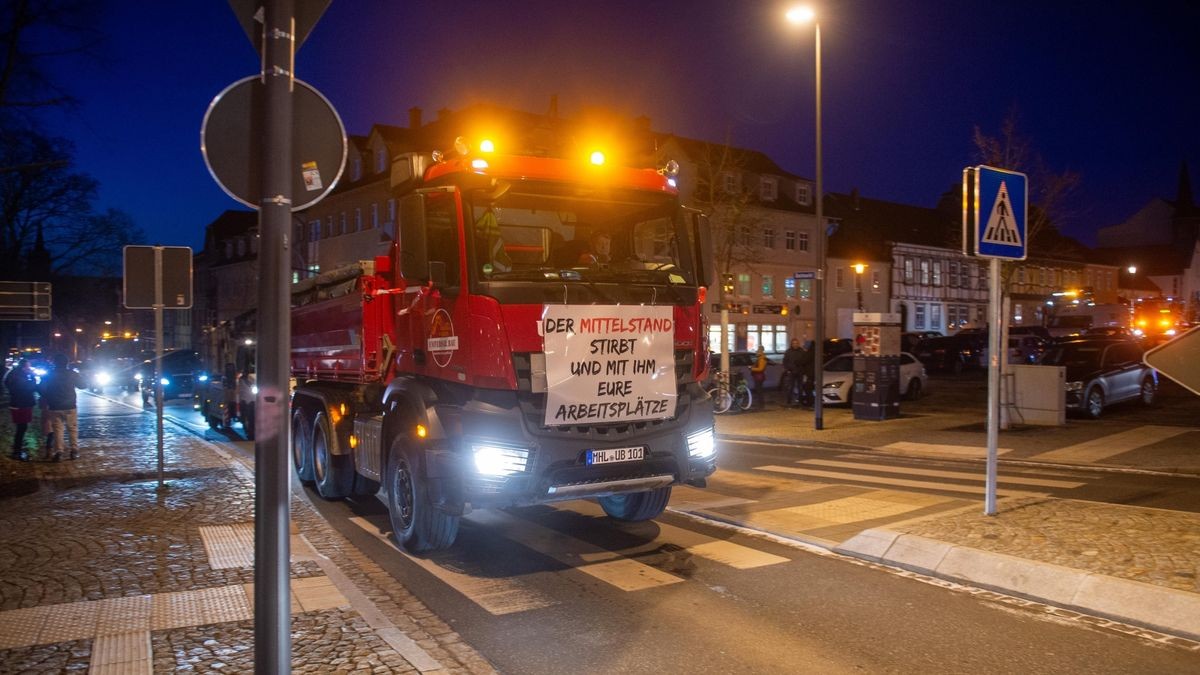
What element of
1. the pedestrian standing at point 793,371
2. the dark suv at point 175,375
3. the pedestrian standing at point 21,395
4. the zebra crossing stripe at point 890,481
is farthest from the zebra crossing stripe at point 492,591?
the dark suv at point 175,375

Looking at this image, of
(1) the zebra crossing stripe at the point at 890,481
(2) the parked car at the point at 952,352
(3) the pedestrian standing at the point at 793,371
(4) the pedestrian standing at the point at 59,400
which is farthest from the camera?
(2) the parked car at the point at 952,352

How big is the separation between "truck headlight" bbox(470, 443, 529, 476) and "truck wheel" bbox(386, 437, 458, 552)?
72 centimetres

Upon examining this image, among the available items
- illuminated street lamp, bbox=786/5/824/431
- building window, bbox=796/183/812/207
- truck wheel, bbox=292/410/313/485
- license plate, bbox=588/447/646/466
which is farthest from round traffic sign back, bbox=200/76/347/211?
building window, bbox=796/183/812/207

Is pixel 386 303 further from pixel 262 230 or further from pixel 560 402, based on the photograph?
pixel 262 230

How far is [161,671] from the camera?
4730mm

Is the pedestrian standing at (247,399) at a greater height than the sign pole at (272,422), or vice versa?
the sign pole at (272,422)

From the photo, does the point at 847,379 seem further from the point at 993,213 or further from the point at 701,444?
the point at 701,444

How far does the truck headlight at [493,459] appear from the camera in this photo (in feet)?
21.7

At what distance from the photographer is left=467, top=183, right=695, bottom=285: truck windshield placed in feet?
23.0

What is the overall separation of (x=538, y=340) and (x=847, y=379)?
17591 millimetres

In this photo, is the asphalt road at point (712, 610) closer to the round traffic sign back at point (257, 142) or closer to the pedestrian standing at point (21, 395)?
the round traffic sign back at point (257, 142)

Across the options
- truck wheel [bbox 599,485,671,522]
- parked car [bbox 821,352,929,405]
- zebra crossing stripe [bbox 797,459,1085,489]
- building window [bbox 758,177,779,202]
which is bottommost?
zebra crossing stripe [bbox 797,459,1085,489]

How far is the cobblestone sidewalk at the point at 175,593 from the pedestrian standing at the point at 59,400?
10.8 feet

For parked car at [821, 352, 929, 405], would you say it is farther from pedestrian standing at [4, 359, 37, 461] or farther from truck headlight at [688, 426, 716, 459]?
pedestrian standing at [4, 359, 37, 461]
